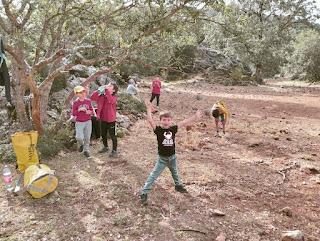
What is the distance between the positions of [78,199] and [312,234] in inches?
152

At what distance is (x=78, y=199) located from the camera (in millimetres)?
6613

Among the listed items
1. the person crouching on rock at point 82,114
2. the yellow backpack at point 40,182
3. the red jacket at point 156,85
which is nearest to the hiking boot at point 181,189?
the yellow backpack at point 40,182

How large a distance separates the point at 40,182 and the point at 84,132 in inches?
97.4

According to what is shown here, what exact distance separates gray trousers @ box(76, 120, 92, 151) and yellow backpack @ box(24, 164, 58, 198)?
6.65ft

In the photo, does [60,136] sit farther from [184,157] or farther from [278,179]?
[278,179]

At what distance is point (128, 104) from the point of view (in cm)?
1512

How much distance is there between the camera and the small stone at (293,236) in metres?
5.27

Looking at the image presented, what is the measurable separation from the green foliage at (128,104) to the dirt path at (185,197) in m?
3.53

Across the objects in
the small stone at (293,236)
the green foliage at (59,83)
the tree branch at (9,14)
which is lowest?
the small stone at (293,236)

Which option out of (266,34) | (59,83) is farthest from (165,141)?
(266,34)

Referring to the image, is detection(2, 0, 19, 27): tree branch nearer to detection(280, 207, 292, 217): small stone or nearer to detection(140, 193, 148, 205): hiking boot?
detection(140, 193, 148, 205): hiking boot

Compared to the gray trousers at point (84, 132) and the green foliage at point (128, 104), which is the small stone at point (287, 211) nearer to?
the gray trousers at point (84, 132)

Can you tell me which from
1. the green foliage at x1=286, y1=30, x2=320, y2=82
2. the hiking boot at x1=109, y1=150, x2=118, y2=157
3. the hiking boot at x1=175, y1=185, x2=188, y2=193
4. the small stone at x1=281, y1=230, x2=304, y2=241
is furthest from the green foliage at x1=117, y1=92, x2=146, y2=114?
the green foliage at x1=286, y1=30, x2=320, y2=82

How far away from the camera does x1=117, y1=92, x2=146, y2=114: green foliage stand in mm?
14703
